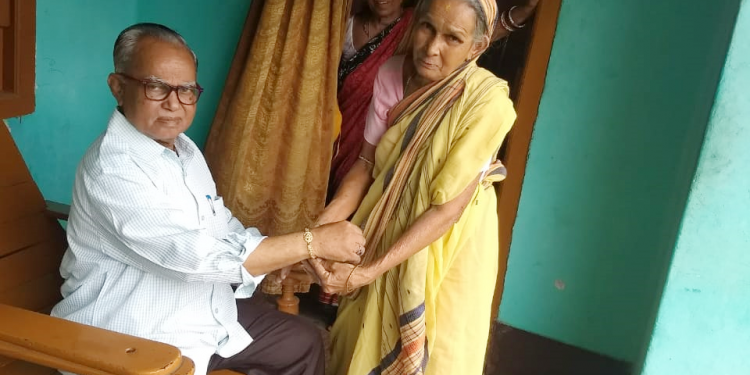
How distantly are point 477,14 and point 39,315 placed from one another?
124 cm

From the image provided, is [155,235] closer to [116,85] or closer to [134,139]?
[134,139]

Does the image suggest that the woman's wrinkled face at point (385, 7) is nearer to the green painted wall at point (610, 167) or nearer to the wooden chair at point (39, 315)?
the green painted wall at point (610, 167)

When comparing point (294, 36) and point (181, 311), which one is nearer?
point (181, 311)

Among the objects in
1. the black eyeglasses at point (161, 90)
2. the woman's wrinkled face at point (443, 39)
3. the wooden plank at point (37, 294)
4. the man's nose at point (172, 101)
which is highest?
the woman's wrinkled face at point (443, 39)

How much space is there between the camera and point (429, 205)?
1.52m

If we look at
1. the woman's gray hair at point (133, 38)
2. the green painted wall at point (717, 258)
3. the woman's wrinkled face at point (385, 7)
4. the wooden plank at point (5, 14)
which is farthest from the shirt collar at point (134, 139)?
the green painted wall at point (717, 258)

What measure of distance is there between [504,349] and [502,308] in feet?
0.61

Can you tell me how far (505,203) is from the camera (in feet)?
7.54

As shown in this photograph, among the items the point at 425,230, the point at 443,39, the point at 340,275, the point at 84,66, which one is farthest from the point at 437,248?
the point at 84,66

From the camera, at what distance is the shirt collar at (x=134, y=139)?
4.66ft

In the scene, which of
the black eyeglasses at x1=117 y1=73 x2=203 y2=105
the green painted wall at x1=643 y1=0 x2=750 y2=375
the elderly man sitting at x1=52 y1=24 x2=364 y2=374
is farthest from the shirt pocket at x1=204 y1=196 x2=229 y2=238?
the green painted wall at x1=643 y1=0 x2=750 y2=375

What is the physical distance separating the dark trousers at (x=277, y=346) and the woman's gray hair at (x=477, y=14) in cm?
100

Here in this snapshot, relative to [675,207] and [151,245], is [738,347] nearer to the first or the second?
[675,207]

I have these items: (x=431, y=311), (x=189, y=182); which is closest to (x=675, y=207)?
(x=431, y=311)
